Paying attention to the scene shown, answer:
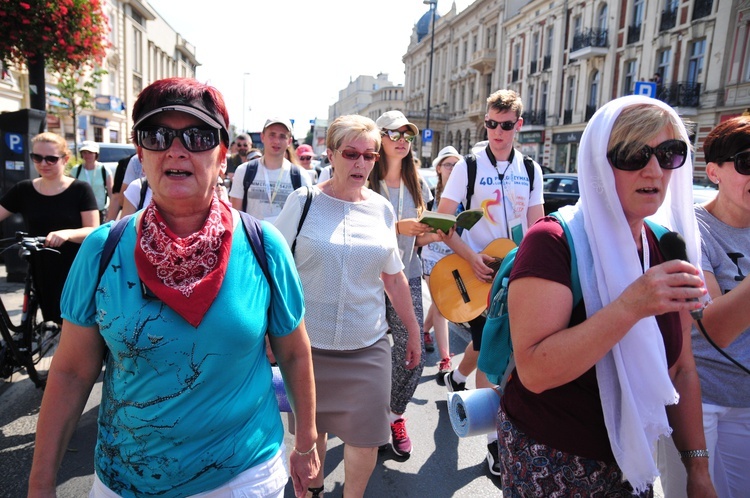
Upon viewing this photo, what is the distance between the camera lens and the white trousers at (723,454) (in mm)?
1978

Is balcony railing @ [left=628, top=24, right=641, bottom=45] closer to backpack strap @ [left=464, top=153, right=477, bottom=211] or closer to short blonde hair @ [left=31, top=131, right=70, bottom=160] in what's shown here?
backpack strap @ [left=464, top=153, right=477, bottom=211]

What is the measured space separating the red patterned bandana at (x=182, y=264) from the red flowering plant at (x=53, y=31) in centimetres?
538

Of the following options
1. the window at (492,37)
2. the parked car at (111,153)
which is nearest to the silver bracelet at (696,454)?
the parked car at (111,153)

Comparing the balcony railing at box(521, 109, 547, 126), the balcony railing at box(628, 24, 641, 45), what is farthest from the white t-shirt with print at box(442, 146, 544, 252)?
the balcony railing at box(521, 109, 547, 126)

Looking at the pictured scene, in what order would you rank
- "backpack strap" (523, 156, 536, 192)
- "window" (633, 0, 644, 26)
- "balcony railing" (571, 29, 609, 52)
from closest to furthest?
"backpack strap" (523, 156, 536, 192), "window" (633, 0, 644, 26), "balcony railing" (571, 29, 609, 52)

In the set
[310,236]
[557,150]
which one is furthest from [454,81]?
[310,236]

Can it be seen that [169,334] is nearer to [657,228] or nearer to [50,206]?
[657,228]

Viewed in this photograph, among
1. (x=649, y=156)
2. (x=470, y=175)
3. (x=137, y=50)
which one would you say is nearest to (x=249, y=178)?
(x=470, y=175)

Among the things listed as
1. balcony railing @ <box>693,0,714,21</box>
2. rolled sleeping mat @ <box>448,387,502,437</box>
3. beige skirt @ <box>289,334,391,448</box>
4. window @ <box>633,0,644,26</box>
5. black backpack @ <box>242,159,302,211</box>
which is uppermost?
window @ <box>633,0,644,26</box>

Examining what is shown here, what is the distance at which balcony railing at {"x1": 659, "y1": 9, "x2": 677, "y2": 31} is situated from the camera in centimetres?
2372

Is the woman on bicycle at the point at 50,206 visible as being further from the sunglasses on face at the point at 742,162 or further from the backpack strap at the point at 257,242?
the sunglasses on face at the point at 742,162

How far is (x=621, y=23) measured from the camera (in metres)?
27.6

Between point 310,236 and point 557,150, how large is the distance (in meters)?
33.3

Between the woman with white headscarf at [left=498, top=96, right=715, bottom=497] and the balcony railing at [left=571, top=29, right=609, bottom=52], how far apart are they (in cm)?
3151
